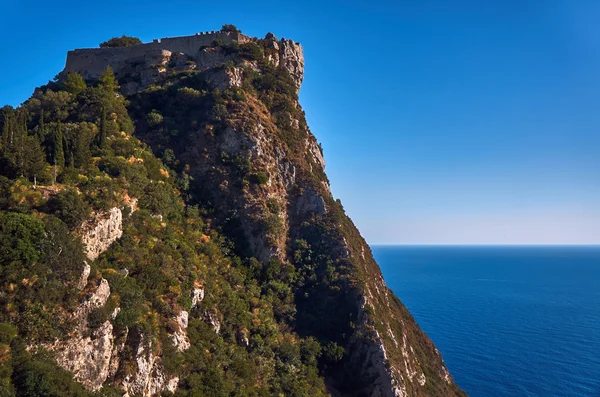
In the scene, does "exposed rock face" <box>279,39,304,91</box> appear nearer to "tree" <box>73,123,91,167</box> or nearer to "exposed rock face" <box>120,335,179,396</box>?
"tree" <box>73,123,91,167</box>

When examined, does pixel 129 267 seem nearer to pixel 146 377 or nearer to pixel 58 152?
pixel 146 377

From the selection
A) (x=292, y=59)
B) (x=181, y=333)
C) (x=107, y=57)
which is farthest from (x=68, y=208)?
(x=292, y=59)

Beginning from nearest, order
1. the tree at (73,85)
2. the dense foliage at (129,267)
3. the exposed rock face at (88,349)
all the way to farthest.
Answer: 1. the exposed rock face at (88,349)
2. the dense foliage at (129,267)
3. the tree at (73,85)

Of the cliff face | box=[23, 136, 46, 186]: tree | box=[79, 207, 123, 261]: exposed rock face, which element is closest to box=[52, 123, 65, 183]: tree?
box=[23, 136, 46, 186]: tree

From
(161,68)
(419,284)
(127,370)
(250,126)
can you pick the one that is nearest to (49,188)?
(127,370)

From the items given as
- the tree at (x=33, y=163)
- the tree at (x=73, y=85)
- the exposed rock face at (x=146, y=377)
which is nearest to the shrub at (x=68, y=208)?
the tree at (x=33, y=163)

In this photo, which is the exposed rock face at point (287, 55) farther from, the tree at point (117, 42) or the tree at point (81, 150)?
the tree at point (81, 150)
